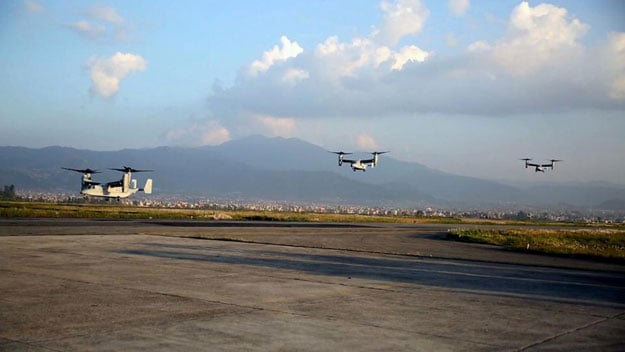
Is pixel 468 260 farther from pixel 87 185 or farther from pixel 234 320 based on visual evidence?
pixel 87 185

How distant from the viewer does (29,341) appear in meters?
8.95

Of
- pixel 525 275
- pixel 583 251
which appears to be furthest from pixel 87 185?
pixel 525 275

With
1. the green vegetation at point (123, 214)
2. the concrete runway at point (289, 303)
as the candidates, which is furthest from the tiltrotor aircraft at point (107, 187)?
the concrete runway at point (289, 303)

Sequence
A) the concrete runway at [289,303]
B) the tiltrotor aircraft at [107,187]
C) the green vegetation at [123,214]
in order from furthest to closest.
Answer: the tiltrotor aircraft at [107,187], the green vegetation at [123,214], the concrete runway at [289,303]

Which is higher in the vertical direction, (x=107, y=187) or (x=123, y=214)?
(x=107, y=187)

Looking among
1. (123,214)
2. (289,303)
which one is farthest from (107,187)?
(289,303)

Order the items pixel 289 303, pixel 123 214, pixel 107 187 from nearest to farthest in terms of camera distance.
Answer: pixel 289 303 < pixel 123 214 < pixel 107 187

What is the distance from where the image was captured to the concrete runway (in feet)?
31.9

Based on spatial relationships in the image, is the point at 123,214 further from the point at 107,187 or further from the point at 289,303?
the point at 289,303

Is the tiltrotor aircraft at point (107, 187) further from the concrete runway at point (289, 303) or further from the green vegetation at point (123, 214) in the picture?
the concrete runway at point (289, 303)

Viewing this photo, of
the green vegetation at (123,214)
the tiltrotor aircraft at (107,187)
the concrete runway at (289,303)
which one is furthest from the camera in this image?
the tiltrotor aircraft at (107,187)

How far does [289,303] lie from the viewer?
1315 cm

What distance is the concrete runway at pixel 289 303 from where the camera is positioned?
971 centimetres

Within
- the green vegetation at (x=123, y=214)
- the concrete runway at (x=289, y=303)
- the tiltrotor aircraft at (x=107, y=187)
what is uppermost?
the tiltrotor aircraft at (x=107, y=187)
